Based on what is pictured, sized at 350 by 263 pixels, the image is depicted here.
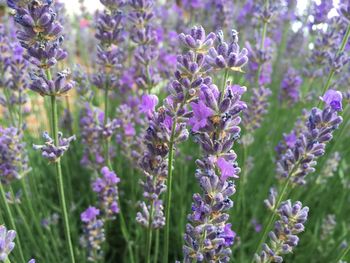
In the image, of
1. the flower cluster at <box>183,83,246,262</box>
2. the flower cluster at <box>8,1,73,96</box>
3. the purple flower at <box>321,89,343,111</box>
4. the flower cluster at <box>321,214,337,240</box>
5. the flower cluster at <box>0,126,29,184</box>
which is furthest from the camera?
the flower cluster at <box>321,214,337,240</box>

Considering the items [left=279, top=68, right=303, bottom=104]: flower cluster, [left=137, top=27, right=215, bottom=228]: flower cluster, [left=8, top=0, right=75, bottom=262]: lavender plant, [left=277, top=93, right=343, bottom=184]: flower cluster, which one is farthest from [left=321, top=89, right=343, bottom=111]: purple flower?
[left=279, top=68, right=303, bottom=104]: flower cluster

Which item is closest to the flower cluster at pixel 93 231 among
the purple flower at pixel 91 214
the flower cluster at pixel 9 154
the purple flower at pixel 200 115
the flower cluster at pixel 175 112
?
the purple flower at pixel 91 214

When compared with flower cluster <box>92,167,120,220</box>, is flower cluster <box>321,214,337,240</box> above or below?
below

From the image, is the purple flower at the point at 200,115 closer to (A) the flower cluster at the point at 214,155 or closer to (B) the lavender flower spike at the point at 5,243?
(A) the flower cluster at the point at 214,155

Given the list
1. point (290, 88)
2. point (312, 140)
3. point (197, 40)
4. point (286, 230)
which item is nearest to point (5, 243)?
point (197, 40)

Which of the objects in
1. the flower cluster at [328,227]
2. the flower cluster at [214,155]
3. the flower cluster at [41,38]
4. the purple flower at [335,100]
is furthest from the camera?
the flower cluster at [328,227]

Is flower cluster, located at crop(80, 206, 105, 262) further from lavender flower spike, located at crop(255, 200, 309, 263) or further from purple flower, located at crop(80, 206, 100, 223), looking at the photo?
lavender flower spike, located at crop(255, 200, 309, 263)

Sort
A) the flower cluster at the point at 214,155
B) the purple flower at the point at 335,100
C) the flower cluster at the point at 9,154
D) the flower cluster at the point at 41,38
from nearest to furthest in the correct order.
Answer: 1. the flower cluster at the point at 214,155
2. the flower cluster at the point at 41,38
3. the purple flower at the point at 335,100
4. the flower cluster at the point at 9,154

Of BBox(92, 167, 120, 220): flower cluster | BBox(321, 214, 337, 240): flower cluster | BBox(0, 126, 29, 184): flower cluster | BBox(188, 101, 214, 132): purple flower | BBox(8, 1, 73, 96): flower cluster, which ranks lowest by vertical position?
BBox(321, 214, 337, 240): flower cluster

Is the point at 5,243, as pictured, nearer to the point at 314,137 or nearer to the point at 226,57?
the point at 226,57
